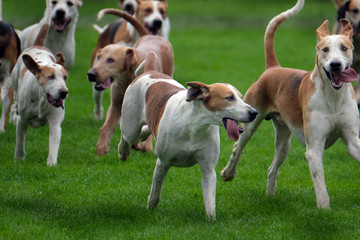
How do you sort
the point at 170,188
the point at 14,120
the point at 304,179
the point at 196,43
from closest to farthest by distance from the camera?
the point at 170,188
the point at 304,179
the point at 14,120
the point at 196,43

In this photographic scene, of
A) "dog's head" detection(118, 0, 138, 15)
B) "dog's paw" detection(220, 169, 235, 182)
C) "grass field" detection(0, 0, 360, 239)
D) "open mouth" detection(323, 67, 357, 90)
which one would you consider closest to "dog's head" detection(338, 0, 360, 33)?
"grass field" detection(0, 0, 360, 239)

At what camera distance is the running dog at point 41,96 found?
802 centimetres

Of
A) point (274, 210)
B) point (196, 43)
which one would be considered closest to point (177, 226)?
point (274, 210)

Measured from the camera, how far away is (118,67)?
330 inches

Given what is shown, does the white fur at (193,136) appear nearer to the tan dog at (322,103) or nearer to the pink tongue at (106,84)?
the tan dog at (322,103)

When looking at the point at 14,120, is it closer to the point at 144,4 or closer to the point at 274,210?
the point at 144,4

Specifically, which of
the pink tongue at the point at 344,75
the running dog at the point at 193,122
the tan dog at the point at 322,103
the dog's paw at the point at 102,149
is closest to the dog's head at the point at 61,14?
the dog's paw at the point at 102,149

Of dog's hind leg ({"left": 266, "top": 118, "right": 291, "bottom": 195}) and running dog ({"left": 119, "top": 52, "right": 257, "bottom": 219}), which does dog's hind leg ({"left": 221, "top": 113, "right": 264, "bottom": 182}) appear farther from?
running dog ({"left": 119, "top": 52, "right": 257, "bottom": 219})

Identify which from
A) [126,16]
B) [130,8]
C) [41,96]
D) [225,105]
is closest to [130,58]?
[41,96]

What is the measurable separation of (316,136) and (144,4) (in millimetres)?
6218

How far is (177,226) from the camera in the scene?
609cm

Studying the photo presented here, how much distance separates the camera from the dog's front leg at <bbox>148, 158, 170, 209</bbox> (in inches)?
249

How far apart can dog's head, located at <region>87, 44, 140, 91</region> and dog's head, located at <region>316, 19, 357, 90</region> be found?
275 cm

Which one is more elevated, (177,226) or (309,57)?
(177,226)
